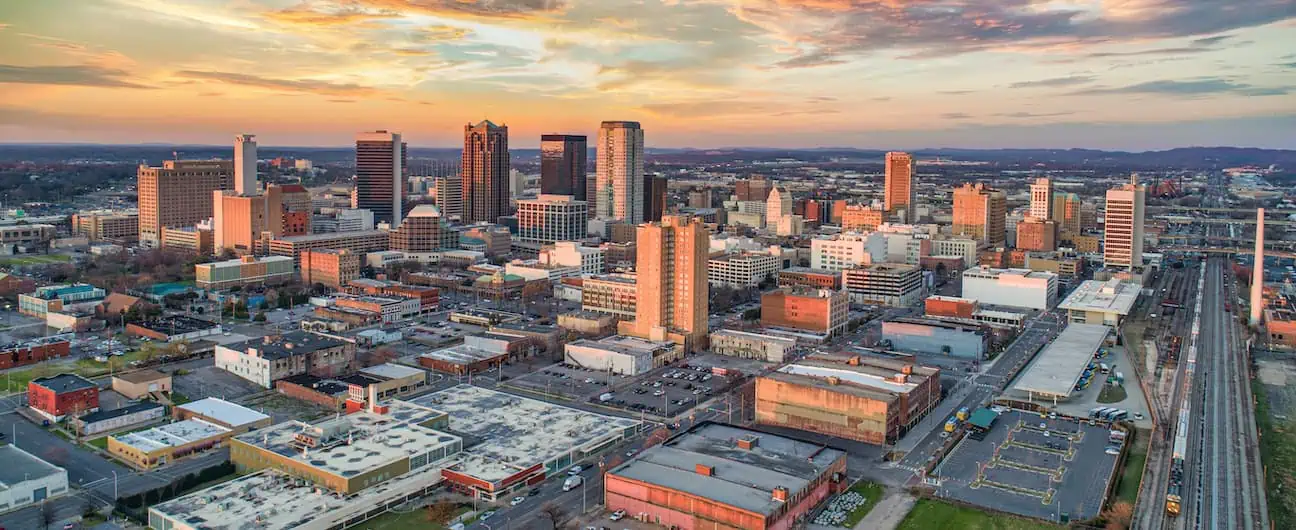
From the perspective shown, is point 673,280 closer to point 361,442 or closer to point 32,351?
point 361,442

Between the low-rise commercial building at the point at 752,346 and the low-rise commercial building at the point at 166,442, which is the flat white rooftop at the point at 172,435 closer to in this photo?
the low-rise commercial building at the point at 166,442

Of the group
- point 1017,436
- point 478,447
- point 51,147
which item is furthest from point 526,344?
point 51,147

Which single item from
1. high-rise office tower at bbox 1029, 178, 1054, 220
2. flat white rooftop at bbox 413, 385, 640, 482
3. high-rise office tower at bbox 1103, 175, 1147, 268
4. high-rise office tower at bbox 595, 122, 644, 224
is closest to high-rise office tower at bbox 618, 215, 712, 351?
flat white rooftop at bbox 413, 385, 640, 482

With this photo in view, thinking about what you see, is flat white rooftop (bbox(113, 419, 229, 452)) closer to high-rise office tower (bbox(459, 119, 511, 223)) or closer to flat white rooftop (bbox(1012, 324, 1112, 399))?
flat white rooftop (bbox(1012, 324, 1112, 399))

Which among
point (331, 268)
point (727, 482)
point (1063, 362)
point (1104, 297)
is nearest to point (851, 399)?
point (727, 482)

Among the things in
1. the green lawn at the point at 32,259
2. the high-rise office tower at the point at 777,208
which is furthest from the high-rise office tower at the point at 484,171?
the green lawn at the point at 32,259

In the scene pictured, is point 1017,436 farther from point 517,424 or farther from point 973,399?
point 517,424
